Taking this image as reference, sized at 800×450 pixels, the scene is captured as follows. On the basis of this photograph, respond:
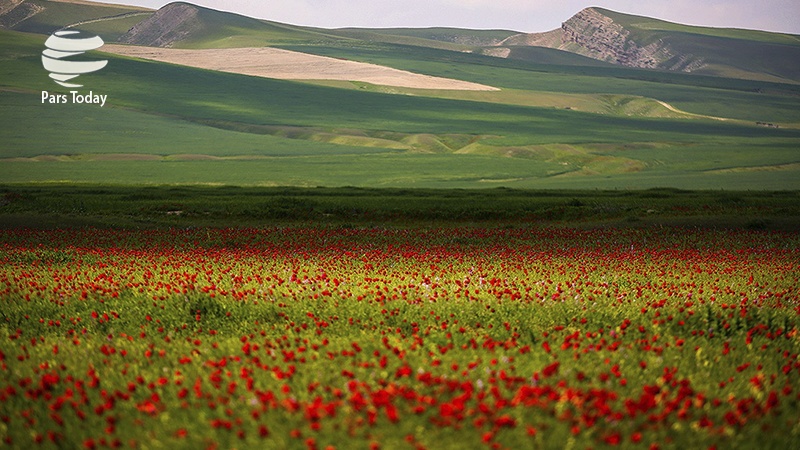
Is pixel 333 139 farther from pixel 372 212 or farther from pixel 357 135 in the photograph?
pixel 372 212

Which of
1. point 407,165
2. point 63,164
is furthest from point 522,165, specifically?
point 63,164

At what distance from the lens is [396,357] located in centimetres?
797

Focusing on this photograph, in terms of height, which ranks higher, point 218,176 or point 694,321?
point 694,321

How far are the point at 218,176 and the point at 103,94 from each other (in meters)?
75.9

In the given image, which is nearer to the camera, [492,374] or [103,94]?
[492,374]

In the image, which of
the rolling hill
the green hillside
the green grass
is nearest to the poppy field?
the green grass

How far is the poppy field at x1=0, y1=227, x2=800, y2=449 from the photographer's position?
6.01m

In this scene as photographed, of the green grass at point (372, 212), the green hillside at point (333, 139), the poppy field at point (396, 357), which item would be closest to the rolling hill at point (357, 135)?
the green hillside at point (333, 139)

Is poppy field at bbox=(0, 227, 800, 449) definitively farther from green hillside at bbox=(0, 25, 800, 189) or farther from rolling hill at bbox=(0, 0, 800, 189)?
rolling hill at bbox=(0, 0, 800, 189)

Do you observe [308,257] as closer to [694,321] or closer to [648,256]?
[648,256]

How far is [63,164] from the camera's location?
90.8 m

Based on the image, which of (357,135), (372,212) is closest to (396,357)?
(372,212)

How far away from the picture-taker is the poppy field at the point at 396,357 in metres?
6.01

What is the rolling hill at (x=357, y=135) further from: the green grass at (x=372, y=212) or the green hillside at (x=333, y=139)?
the green grass at (x=372, y=212)
